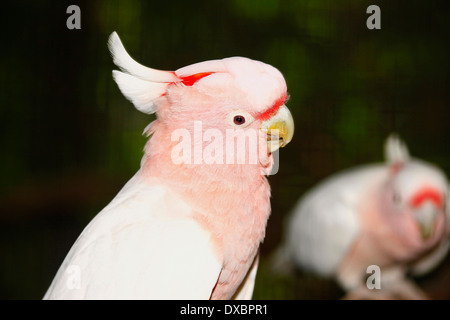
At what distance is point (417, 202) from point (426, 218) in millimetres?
93

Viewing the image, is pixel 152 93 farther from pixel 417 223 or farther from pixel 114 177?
pixel 114 177

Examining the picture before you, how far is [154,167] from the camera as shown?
3.34 feet

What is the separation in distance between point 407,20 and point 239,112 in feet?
7.64

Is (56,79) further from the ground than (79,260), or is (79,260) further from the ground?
(56,79)

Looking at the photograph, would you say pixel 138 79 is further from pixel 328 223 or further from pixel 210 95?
pixel 328 223

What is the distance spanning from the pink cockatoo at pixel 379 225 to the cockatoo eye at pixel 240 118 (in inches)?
64.3

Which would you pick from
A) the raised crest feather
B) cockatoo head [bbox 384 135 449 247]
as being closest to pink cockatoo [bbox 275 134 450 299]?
cockatoo head [bbox 384 135 449 247]

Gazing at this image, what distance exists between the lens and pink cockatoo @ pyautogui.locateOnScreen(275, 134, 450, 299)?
2301 millimetres

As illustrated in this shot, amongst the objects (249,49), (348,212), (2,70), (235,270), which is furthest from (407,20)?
(2,70)

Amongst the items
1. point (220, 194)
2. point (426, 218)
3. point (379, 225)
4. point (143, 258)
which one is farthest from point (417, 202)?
point (143, 258)

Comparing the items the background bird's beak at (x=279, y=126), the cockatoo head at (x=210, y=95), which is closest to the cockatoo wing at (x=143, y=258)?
the cockatoo head at (x=210, y=95)

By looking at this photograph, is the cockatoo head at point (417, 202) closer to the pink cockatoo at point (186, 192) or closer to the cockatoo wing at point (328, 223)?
the cockatoo wing at point (328, 223)

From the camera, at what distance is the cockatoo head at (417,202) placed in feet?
7.41

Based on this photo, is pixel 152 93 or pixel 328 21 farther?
pixel 328 21
